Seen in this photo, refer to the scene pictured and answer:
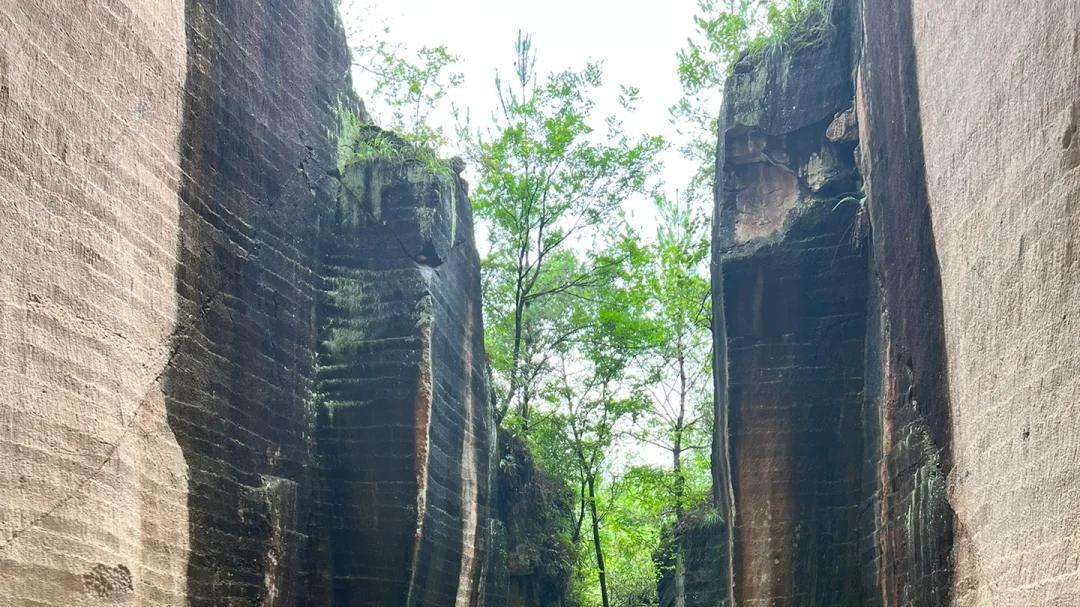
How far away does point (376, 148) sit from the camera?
898 centimetres

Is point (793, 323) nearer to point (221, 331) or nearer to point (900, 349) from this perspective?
point (900, 349)

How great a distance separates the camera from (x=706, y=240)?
601 inches

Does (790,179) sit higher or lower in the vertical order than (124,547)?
higher

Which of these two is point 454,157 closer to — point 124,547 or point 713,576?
point 713,576

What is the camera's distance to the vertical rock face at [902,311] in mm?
4176

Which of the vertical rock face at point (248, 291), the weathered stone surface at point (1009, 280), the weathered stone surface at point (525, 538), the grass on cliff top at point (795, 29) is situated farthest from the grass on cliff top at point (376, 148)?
the weathered stone surface at point (1009, 280)

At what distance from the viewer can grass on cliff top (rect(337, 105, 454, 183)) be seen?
8.80 m

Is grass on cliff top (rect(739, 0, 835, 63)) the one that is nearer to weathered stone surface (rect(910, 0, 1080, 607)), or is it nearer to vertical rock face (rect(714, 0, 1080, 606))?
vertical rock face (rect(714, 0, 1080, 606))

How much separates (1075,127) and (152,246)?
459 centimetres

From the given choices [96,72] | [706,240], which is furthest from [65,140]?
[706,240]

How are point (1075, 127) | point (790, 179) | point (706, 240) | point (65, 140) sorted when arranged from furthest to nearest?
point (706, 240), point (790, 179), point (65, 140), point (1075, 127)

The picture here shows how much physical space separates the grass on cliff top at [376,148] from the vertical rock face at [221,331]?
4.4 inches

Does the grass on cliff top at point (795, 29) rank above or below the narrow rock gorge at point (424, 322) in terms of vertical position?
above

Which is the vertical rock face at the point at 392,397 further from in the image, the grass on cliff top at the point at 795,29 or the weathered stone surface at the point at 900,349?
the weathered stone surface at the point at 900,349
